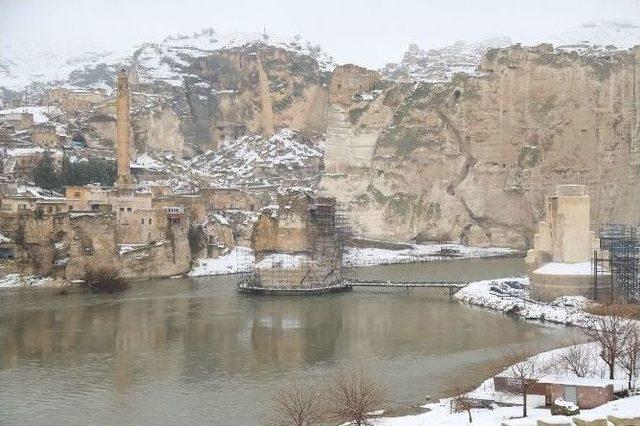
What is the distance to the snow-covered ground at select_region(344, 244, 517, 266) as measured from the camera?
4453cm

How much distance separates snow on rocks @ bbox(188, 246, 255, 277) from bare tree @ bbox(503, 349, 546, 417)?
67.4 feet

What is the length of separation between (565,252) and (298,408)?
14.9 m

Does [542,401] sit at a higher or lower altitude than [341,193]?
lower

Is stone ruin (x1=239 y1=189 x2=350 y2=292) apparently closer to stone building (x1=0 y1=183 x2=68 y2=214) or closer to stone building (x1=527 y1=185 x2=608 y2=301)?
stone building (x1=527 y1=185 x2=608 y2=301)

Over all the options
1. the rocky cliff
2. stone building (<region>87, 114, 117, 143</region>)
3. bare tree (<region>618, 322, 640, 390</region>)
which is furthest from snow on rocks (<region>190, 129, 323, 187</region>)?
bare tree (<region>618, 322, 640, 390</region>)

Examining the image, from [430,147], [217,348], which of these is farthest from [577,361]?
[430,147]

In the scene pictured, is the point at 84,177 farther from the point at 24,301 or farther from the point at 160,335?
the point at 160,335

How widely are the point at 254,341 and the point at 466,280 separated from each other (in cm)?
1353

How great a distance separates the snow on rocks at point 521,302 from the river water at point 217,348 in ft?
2.05

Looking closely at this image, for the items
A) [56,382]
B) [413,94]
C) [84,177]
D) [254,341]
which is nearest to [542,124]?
[413,94]

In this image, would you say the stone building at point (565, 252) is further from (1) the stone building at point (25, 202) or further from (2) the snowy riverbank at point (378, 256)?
(1) the stone building at point (25, 202)

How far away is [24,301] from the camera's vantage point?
29703mm

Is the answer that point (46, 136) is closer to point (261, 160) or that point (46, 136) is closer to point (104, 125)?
point (104, 125)

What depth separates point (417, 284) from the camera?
31.4 m
